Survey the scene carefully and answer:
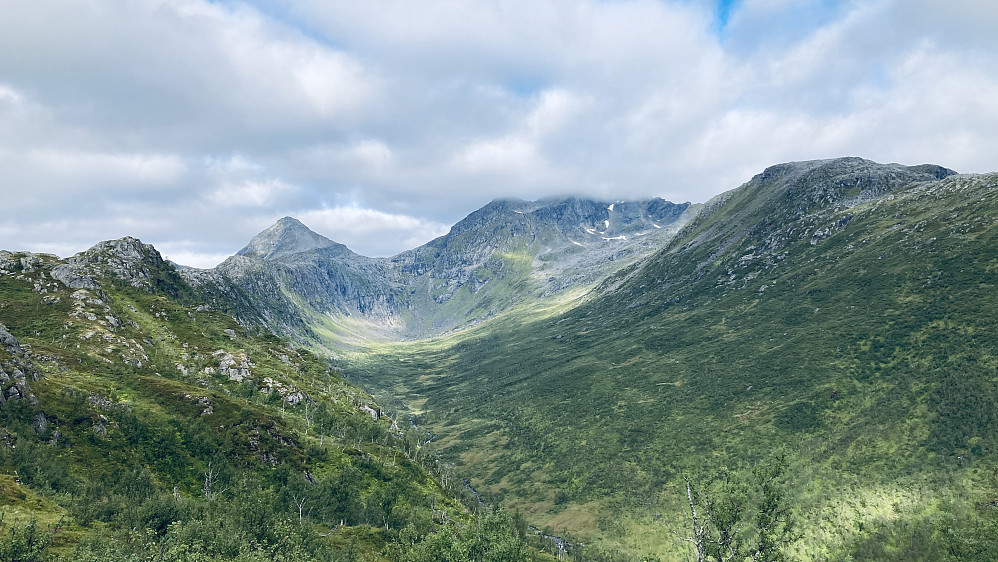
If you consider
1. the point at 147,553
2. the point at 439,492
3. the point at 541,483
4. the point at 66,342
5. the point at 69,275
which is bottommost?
the point at 541,483

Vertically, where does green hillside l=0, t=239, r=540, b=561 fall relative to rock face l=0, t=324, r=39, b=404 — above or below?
below

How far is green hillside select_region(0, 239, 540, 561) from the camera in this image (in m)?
66.8

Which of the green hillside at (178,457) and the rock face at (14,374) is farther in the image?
the rock face at (14,374)

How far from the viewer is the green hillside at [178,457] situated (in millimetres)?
66750

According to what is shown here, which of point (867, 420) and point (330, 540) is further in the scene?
point (867, 420)

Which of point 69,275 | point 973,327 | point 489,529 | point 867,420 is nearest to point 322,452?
point 489,529

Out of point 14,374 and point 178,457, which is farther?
point 178,457

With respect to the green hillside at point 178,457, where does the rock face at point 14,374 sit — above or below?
above

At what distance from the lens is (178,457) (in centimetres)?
10506

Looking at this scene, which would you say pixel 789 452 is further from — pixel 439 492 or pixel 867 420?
pixel 439 492

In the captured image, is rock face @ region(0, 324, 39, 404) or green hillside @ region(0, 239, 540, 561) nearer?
green hillside @ region(0, 239, 540, 561)

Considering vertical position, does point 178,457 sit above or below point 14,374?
below

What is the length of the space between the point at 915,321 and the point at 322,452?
231780 mm

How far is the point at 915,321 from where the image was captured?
184 m
